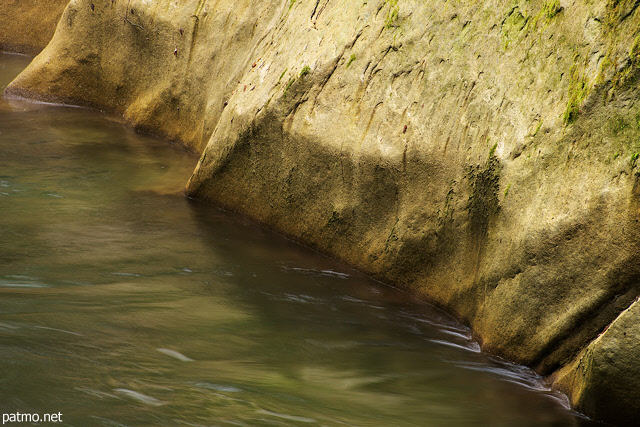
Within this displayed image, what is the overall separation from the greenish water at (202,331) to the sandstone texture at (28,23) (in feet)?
23.6

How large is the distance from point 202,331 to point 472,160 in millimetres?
2040

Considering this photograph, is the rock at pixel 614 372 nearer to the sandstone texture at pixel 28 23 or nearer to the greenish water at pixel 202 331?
the greenish water at pixel 202 331

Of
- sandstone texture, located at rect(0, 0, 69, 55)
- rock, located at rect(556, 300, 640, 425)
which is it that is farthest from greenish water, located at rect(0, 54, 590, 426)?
sandstone texture, located at rect(0, 0, 69, 55)

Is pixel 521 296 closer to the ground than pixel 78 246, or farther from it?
farther from it

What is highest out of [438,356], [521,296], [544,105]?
[544,105]

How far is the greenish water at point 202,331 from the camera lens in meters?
2.94

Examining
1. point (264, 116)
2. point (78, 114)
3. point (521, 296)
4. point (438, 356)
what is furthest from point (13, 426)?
point (78, 114)

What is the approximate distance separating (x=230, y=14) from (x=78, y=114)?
2881 millimetres

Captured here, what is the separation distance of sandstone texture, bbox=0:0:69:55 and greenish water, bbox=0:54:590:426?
7196mm

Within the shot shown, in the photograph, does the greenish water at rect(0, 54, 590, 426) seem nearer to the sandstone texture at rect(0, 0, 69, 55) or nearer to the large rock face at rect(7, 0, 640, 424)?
the large rock face at rect(7, 0, 640, 424)

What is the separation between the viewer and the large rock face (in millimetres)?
3670

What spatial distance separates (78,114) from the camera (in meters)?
9.45

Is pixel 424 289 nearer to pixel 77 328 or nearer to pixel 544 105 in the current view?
pixel 544 105

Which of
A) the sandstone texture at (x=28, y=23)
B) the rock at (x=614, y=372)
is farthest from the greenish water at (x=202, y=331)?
the sandstone texture at (x=28, y=23)
